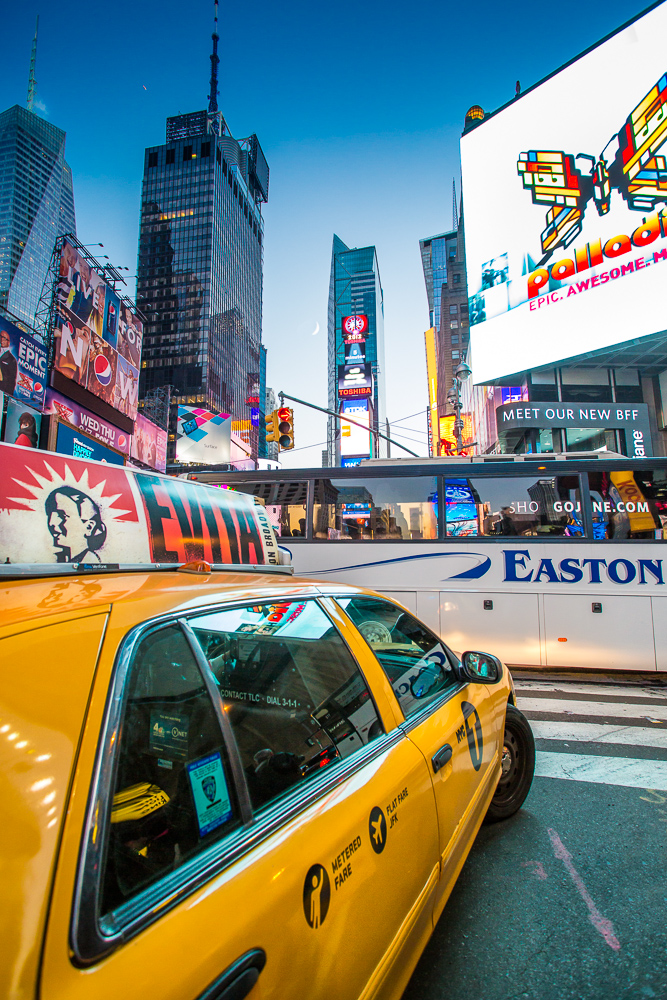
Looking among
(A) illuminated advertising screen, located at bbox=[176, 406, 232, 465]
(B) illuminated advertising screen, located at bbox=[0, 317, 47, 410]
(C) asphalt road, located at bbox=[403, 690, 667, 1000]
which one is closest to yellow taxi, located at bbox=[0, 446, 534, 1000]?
(C) asphalt road, located at bbox=[403, 690, 667, 1000]

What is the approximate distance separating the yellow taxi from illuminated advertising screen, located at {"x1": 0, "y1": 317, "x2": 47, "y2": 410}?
1717 centimetres

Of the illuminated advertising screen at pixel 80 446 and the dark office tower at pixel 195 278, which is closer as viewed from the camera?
the illuminated advertising screen at pixel 80 446

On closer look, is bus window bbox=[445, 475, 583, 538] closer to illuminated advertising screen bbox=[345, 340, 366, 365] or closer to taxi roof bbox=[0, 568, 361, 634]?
taxi roof bbox=[0, 568, 361, 634]

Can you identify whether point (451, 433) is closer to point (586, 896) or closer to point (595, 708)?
point (595, 708)

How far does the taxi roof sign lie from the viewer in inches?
89.0

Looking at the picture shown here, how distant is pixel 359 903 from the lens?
143 centimetres

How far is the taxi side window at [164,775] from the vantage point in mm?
1002

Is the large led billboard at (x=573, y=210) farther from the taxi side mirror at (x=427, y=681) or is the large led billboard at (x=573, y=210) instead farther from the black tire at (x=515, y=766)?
the taxi side mirror at (x=427, y=681)

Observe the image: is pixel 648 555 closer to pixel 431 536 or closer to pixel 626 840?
pixel 431 536

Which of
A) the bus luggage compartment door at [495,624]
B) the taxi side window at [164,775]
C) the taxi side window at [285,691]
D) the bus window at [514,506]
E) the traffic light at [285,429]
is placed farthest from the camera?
the traffic light at [285,429]

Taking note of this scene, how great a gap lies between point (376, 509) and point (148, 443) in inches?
1038

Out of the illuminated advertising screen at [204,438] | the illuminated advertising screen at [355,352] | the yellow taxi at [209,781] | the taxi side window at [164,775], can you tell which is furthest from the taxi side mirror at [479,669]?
the illuminated advertising screen at [355,352]

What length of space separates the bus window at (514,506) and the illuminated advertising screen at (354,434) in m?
47.1

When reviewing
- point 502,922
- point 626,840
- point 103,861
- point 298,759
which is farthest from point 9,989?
point 626,840
